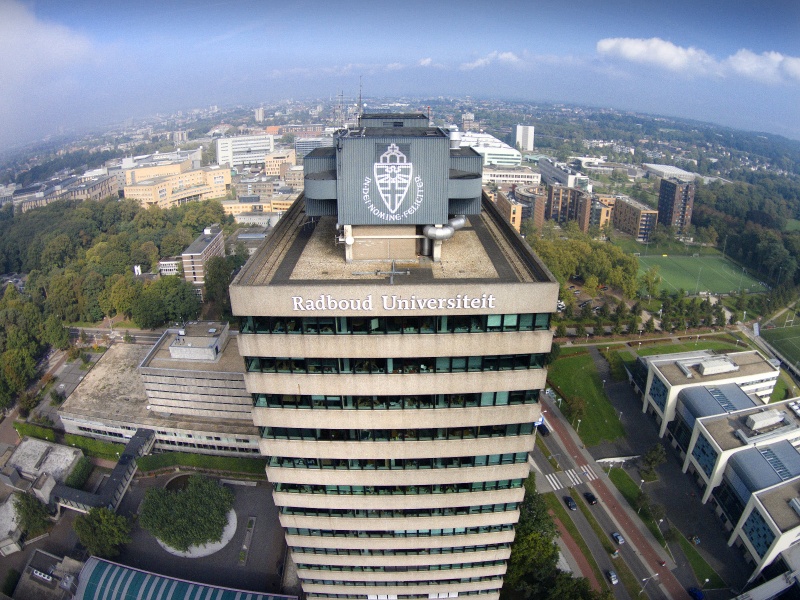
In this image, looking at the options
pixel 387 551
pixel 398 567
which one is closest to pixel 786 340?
pixel 398 567

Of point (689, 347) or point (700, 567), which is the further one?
point (689, 347)

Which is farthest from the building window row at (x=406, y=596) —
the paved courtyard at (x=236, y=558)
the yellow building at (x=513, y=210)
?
the yellow building at (x=513, y=210)

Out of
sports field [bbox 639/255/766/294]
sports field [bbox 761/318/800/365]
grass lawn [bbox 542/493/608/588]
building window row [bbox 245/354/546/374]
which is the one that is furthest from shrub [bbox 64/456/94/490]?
sports field [bbox 639/255/766/294]

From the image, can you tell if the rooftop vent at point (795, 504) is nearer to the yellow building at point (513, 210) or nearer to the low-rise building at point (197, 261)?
the yellow building at point (513, 210)

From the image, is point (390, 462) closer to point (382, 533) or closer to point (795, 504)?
point (382, 533)

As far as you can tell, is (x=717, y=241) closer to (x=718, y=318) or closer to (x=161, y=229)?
(x=718, y=318)

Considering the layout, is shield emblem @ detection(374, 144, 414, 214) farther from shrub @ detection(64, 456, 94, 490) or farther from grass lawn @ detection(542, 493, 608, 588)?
shrub @ detection(64, 456, 94, 490)

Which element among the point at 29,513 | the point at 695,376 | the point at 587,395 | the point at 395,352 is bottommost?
the point at 29,513
